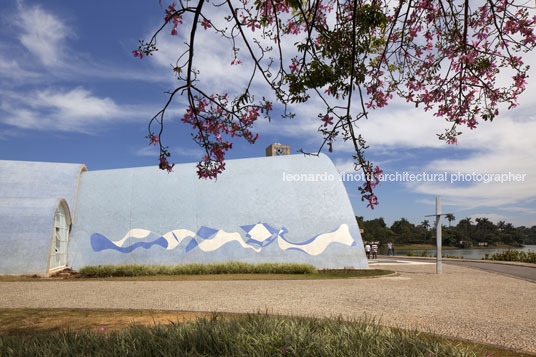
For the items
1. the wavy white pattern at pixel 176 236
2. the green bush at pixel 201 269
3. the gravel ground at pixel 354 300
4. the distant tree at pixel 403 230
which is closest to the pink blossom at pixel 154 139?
the gravel ground at pixel 354 300

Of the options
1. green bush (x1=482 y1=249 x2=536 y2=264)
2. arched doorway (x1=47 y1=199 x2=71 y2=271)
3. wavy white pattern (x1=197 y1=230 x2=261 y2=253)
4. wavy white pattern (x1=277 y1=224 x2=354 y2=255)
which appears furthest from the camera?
green bush (x1=482 y1=249 x2=536 y2=264)

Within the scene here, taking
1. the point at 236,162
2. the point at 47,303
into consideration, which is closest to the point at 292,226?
the point at 236,162

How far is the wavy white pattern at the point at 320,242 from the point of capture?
58.3 feet

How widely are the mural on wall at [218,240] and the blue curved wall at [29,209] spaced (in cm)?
253

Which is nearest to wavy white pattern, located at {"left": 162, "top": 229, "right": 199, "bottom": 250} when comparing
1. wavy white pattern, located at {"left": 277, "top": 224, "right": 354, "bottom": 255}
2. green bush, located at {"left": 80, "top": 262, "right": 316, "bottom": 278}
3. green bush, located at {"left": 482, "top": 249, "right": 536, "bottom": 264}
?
green bush, located at {"left": 80, "top": 262, "right": 316, "bottom": 278}

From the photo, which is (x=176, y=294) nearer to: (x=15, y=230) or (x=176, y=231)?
(x=176, y=231)

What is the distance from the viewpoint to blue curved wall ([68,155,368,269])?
58.8 feet

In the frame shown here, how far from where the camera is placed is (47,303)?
366 inches

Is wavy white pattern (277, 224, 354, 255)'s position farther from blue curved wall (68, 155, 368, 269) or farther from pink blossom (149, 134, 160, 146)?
pink blossom (149, 134, 160, 146)

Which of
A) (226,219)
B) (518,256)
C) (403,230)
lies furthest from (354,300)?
(403,230)

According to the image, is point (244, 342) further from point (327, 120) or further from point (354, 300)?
point (354, 300)

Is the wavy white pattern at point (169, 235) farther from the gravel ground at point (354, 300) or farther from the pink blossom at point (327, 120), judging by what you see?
the pink blossom at point (327, 120)

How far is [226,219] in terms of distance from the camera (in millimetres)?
18562

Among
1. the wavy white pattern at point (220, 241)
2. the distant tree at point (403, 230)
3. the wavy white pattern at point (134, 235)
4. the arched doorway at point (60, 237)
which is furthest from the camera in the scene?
the distant tree at point (403, 230)
